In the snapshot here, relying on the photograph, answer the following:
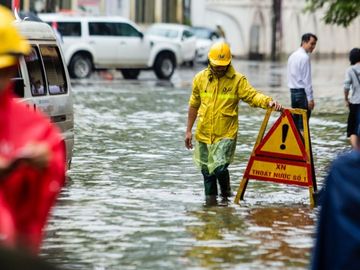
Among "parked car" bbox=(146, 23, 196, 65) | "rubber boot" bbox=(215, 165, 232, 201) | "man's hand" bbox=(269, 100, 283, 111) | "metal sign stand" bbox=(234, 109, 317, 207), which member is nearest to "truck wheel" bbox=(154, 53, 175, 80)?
"parked car" bbox=(146, 23, 196, 65)

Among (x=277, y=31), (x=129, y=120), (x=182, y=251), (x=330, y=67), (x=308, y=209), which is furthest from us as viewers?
(x=277, y=31)

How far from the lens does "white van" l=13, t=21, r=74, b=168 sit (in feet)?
47.4

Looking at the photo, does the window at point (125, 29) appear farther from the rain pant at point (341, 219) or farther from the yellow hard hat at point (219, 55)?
the rain pant at point (341, 219)

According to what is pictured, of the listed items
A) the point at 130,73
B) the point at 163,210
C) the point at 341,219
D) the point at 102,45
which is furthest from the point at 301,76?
the point at 130,73

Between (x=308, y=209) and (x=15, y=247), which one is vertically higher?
(x=15, y=247)

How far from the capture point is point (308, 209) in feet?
43.9

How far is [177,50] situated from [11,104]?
37519 mm

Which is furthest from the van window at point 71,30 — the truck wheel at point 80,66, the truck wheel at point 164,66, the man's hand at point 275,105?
the man's hand at point 275,105

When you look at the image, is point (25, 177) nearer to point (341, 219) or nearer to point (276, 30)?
point (341, 219)

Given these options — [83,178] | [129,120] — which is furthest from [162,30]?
[83,178]

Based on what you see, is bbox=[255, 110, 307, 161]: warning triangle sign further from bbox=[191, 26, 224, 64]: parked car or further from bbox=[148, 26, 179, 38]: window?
bbox=[191, 26, 224, 64]: parked car

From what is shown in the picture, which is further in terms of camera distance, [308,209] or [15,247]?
[308,209]

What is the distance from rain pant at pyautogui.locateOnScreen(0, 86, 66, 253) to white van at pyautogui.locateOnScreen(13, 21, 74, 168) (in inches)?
352

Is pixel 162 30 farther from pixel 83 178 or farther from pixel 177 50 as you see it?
pixel 83 178
